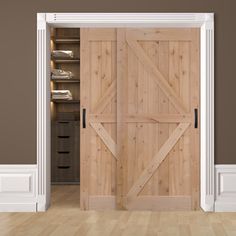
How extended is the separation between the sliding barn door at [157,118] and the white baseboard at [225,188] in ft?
0.72

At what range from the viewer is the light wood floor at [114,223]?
5023mm

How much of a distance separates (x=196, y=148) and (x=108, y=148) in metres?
0.86

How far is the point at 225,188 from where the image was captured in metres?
6.25

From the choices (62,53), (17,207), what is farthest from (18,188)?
(62,53)

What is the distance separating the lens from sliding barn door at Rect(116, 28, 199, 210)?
20.8ft

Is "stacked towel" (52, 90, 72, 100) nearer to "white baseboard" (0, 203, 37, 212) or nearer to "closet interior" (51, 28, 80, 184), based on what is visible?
"closet interior" (51, 28, 80, 184)

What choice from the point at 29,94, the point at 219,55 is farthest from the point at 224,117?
the point at 29,94

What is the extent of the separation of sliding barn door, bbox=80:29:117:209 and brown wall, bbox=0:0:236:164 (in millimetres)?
359

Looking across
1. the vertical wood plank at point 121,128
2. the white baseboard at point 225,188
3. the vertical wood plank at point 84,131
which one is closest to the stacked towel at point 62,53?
the vertical wood plank at point 84,131

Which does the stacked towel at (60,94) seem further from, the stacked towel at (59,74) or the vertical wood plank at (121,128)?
the vertical wood plank at (121,128)

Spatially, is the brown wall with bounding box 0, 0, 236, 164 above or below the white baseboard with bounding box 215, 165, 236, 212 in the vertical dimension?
above

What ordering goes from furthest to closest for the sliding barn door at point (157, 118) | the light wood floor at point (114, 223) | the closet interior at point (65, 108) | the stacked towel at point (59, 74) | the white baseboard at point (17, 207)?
1. the stacked towel at point (59, 74)
2. the closet interior at point (65, 108)
3. the sliding barn door at point (157, 118)
4. the white baseboard at point (17, 207)
5. the light wood floor at point (114, 223)

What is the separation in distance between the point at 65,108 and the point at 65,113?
34 centimetres

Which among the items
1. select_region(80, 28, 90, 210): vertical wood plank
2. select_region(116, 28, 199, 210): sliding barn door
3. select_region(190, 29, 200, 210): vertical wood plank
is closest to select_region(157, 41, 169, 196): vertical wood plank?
select_region(116, 28, 199, 210): sliding barn door
